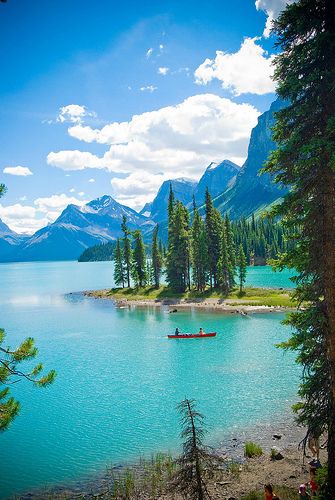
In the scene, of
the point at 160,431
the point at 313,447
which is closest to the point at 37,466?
the point at 160,431

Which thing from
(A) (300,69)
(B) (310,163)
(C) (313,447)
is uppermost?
(A) (300,69)

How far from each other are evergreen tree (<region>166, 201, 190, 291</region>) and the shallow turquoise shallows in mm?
28069

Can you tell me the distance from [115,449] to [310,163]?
2230 centimetres

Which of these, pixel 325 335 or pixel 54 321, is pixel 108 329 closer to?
pixel 54 321

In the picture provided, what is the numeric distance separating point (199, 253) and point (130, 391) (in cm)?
5970

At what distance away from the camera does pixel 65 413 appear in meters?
34.2

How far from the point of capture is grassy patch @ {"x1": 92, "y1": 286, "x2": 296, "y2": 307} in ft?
272

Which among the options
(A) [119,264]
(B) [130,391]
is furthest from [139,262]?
(B) [130,391]

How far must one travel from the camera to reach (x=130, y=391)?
3803 centimetres

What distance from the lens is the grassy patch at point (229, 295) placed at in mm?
82875

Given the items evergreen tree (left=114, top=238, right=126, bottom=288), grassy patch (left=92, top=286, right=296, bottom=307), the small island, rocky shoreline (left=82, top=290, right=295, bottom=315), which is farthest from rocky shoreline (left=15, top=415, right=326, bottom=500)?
evergreen tree (left=114, top=238, right=126, bottom=288)

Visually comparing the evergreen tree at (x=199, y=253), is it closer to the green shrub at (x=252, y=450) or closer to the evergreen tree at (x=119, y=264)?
the evergreen tree at (x=119, y=264)

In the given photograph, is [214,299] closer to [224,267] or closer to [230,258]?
[224,267]

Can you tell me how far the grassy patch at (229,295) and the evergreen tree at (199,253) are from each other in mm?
2981
